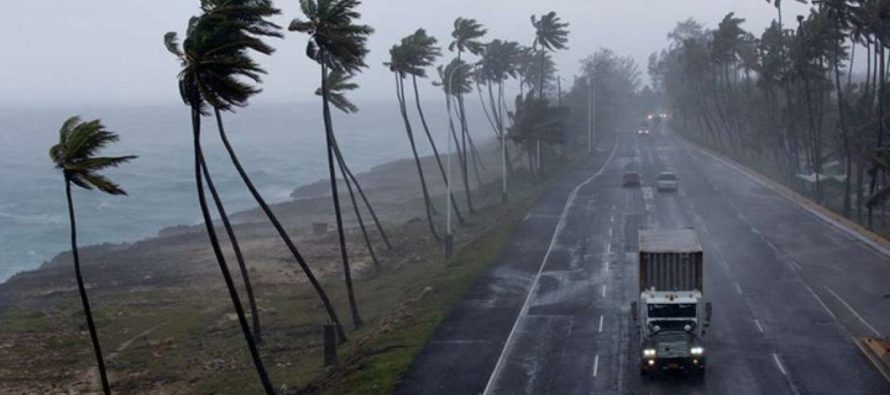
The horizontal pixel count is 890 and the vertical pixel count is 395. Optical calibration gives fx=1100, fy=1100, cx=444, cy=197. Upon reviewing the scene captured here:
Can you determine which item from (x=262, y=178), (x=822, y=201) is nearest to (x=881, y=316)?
(x=822, y=201)

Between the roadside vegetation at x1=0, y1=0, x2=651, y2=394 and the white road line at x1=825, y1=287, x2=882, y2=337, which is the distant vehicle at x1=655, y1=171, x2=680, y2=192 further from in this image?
the white road line at x1=825, y1=287, x2=882, y2=337

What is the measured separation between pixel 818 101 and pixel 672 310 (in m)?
71.1

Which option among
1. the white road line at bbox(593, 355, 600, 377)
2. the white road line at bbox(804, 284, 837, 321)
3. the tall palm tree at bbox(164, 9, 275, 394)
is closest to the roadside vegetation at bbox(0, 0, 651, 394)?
the tall palm tree at bbox(164, 9, 275, 394)

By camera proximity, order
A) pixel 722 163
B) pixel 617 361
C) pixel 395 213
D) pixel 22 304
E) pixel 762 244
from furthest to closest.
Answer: pixel 722 163, pixel 395 213, pixel 22 304, pixel 762 244, pixel 617 361

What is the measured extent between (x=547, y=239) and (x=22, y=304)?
30779 mm

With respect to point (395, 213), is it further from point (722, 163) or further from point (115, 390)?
point (115, 390)

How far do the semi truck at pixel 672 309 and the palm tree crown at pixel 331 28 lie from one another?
1517cm

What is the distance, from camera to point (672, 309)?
35188mm

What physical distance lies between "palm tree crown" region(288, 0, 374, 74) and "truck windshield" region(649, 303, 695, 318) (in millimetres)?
16572

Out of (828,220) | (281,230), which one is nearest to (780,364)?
(281,230)

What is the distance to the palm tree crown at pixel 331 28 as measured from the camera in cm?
4334

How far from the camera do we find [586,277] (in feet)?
173

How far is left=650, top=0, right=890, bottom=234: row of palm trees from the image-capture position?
6975cm

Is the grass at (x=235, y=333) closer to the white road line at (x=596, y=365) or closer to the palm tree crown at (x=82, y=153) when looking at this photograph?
the white road line at (x=596, y=365)
